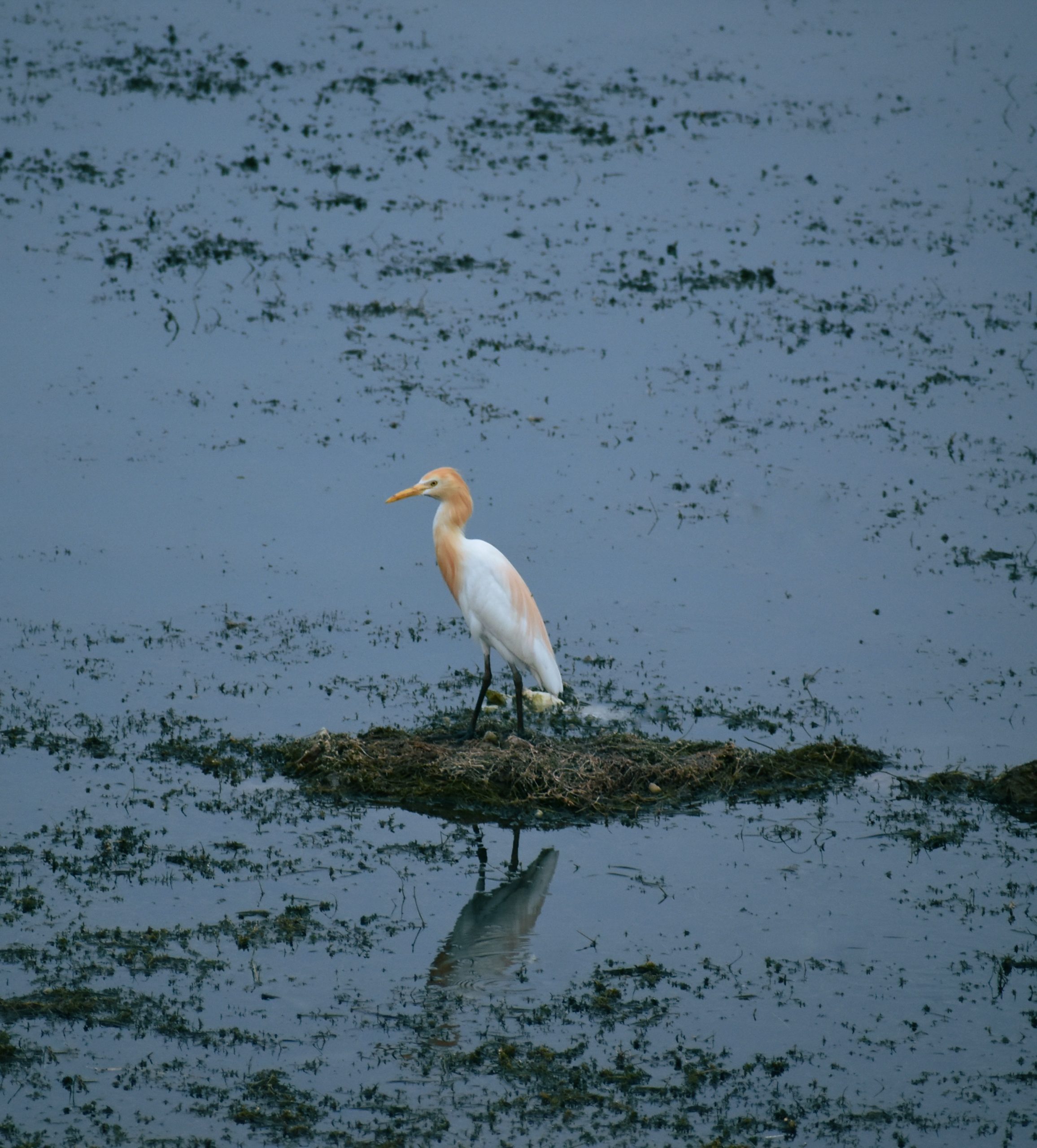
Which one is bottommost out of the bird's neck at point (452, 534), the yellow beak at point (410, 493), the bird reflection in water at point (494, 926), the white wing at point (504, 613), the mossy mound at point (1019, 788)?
the bird reflection in water at point (494, 926)

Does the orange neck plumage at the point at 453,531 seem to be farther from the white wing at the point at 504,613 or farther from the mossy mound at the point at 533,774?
the mossy mound at the point at 533,774

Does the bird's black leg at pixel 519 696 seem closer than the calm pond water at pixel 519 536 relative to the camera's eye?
No

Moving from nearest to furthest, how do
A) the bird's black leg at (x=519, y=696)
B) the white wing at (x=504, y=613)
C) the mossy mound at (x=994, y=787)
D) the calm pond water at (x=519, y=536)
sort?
the calm pond water at (x=519, y=536), the mossy mound at (x=994, y=787), the bird's black leg at (x=519, y=696), the white wing at (x=504, y=613)

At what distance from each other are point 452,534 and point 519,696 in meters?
1.50

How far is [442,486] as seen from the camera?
12656 mm

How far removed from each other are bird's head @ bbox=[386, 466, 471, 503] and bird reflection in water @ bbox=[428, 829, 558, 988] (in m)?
2.97

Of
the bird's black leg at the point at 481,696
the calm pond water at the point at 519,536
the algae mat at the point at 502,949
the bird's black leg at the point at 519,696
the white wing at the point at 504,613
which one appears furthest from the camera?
the white wing at the point at 504,613

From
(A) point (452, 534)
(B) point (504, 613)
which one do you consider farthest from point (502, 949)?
(A) point (452, 534)

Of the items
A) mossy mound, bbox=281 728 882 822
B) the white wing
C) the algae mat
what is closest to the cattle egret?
the white wing

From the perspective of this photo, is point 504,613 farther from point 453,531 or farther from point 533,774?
point 533,774

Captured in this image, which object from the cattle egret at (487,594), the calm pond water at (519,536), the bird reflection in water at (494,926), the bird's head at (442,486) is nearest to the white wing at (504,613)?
the cattle egret at (487,594)

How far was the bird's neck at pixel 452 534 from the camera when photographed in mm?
12812

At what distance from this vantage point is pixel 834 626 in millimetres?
16562

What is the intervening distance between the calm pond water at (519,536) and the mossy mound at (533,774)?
0.32 m
